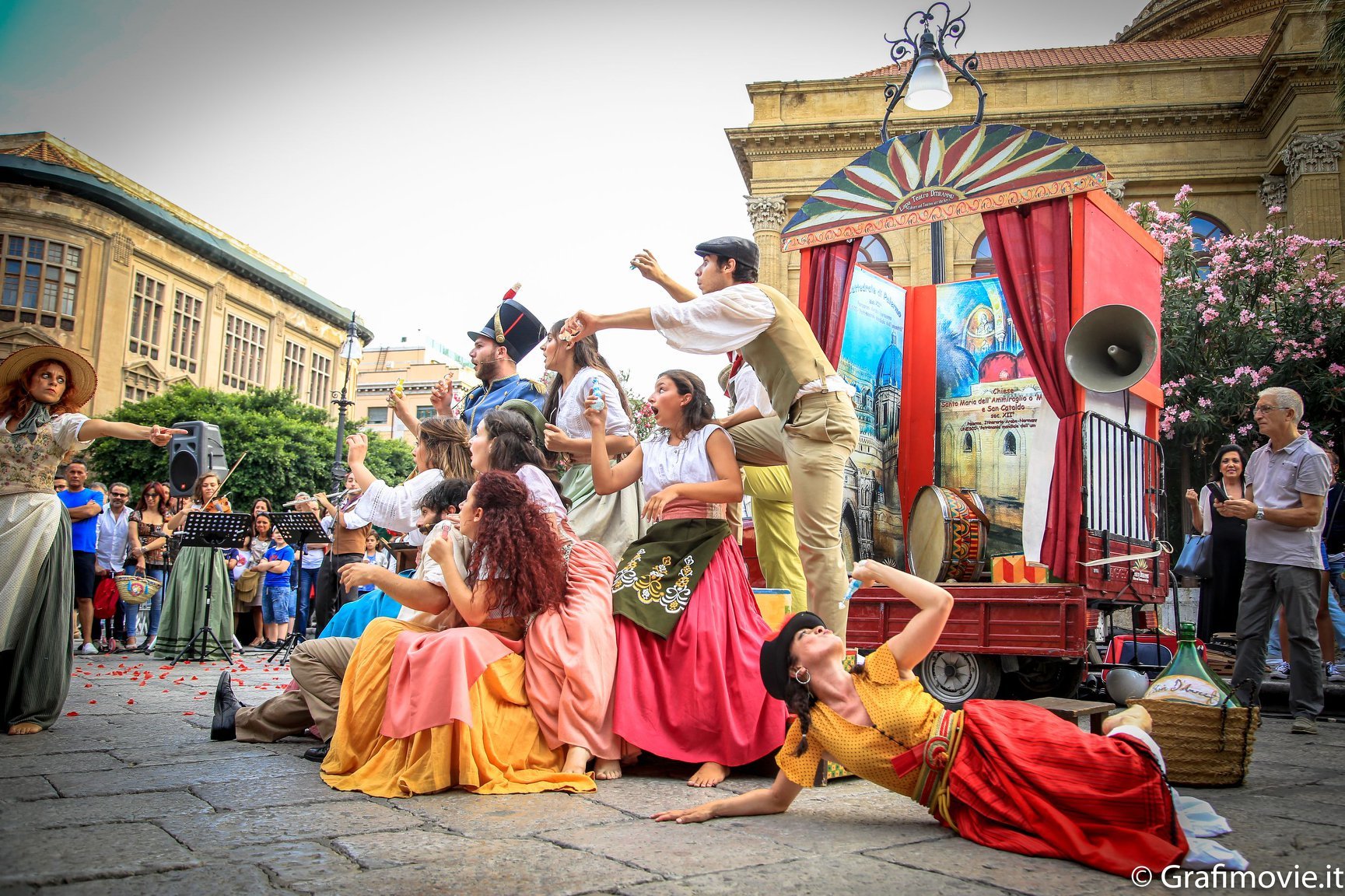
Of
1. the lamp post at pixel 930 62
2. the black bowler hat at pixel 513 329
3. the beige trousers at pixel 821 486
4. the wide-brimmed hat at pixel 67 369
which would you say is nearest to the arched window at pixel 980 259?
the lamp post at pixel 930 62

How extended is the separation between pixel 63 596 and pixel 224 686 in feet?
3.03

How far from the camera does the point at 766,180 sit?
27.9 m

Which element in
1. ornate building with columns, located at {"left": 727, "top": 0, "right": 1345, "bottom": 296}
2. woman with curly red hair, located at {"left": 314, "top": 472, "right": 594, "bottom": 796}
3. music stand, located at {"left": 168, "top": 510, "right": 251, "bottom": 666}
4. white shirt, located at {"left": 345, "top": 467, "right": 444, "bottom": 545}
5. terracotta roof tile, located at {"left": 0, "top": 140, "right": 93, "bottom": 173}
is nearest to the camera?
terracotta roof tile, located at {"left": 0, "top": 140, "right": 93, "bottom": 173}

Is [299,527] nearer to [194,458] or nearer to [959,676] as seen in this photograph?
[194,458]

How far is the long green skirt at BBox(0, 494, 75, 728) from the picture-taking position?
15.1ft

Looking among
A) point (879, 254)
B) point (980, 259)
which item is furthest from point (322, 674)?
point (879, 254)

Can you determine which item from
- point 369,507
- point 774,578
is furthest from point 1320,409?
point 369,507

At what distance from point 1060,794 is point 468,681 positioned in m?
2.07

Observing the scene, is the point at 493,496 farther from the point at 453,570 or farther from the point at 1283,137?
the point at 1283,137

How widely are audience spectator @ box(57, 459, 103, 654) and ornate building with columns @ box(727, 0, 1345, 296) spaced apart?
18489mm

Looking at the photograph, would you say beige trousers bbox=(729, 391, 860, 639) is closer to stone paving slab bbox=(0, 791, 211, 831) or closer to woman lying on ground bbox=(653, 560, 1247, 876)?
woman lying on ground bbox=(653, 560, 1247, 876)

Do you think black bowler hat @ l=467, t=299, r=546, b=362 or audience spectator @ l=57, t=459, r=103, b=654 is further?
audience spectator @ l=57, t=459, r=103, b=654

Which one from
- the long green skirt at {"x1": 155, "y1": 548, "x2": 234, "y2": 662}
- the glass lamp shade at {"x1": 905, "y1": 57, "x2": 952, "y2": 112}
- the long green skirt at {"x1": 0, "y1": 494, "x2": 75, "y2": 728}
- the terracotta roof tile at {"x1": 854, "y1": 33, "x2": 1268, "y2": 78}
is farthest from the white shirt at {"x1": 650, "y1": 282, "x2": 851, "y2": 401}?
the terracotta roof tile at {"x1": 854, "y1": 33, "x2": 1268, "y2": 78}

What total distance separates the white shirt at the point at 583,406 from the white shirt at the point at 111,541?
7.95 metres
